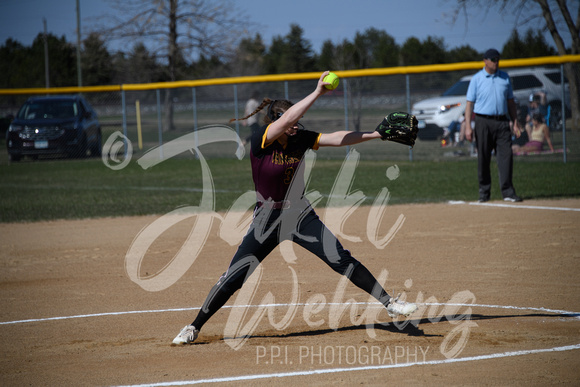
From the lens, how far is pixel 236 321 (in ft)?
19.0

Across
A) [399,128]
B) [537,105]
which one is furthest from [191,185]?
[399,128]

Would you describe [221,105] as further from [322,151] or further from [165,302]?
[165,302]

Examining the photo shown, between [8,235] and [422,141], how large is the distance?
531 inches

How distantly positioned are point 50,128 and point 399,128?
18827 mm

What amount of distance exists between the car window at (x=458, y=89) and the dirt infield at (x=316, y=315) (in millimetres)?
9774

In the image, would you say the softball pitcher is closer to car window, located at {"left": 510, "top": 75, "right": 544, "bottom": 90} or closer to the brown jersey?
the brown jersey

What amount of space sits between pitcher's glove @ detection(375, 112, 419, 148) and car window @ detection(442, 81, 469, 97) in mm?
14605

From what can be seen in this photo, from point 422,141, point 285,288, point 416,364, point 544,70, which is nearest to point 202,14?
point 422,141

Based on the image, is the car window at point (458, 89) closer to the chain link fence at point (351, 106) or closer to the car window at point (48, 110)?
the chain link fence at point (351, 106)

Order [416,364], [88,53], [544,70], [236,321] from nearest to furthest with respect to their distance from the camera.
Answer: [416,364]
[236,321]
[544,70]
[88,53]

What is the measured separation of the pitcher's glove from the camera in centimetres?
507

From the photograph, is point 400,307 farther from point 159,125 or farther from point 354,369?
point 159,125

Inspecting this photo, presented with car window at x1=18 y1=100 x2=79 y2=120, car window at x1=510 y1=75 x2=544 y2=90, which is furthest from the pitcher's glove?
car window at x1=18 y1=100 x2=79 y2=120

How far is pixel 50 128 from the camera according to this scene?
2158 centimetres
